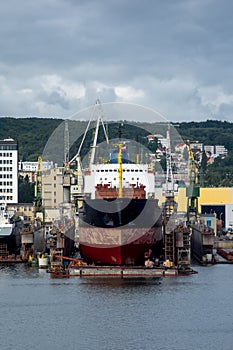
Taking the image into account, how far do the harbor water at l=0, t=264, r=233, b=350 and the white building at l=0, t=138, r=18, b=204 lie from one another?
64.2 m

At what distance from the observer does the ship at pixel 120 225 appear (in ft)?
166

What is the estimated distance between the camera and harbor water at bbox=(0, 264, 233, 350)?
3253 centimetres

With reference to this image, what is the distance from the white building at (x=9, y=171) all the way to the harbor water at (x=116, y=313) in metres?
64.2

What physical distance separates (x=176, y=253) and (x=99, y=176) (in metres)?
8.80

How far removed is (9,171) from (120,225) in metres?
67.0

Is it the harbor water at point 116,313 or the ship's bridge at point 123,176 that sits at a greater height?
the ship's bridge at point 123,176

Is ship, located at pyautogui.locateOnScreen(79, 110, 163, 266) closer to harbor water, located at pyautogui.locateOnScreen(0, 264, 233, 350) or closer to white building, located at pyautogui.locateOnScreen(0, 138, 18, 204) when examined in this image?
harbor water, located at pyautogui.locateOnScreen(0, 264, 233, 350)

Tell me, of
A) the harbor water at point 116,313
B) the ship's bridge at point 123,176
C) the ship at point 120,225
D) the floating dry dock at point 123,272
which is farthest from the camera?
the ship's bridge at point 123,176

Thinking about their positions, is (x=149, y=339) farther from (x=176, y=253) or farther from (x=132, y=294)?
(x=176, y=253)

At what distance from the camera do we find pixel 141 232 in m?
51.8

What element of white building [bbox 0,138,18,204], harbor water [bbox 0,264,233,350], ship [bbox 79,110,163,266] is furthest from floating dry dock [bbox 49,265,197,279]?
white building [bbox 0,138,18,204]

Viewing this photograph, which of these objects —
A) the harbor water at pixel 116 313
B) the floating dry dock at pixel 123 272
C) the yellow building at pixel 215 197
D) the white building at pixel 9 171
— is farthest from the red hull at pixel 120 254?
the white building at pixel 9 171

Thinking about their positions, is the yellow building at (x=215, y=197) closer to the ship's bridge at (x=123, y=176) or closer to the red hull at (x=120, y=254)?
the ship's bridge at (x=123, y=176)

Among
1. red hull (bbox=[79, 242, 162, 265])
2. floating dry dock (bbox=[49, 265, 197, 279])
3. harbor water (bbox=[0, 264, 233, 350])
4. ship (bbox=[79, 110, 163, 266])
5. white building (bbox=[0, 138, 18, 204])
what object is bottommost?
harbor water (bbox=[0, 264, 233, 350])
